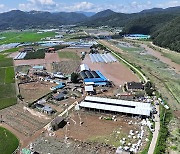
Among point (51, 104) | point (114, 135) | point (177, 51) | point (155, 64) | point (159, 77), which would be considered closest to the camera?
point (114, 135)

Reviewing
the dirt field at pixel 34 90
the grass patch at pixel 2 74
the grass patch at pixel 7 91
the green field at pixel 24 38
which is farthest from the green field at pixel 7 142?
the green field at pixel 24 38

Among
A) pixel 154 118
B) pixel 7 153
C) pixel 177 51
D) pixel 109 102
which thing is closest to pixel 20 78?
pixel 109 102

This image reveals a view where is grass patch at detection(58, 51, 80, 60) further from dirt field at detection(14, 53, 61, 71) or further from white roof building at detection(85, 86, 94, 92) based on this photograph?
white roof building at detection(85, 86, 94, 92)

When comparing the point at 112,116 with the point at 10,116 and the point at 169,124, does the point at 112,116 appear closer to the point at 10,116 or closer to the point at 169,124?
the point at 169,124

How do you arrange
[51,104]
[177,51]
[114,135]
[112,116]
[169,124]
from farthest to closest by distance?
[177,51] → [51,104] → [112,116] → [169,124] → [114,135]

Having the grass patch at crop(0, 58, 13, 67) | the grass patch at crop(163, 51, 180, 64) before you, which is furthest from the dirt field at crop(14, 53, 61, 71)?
the grass patch at crop(163, 51, 180, 64)

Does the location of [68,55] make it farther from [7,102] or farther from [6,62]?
[7,102]
